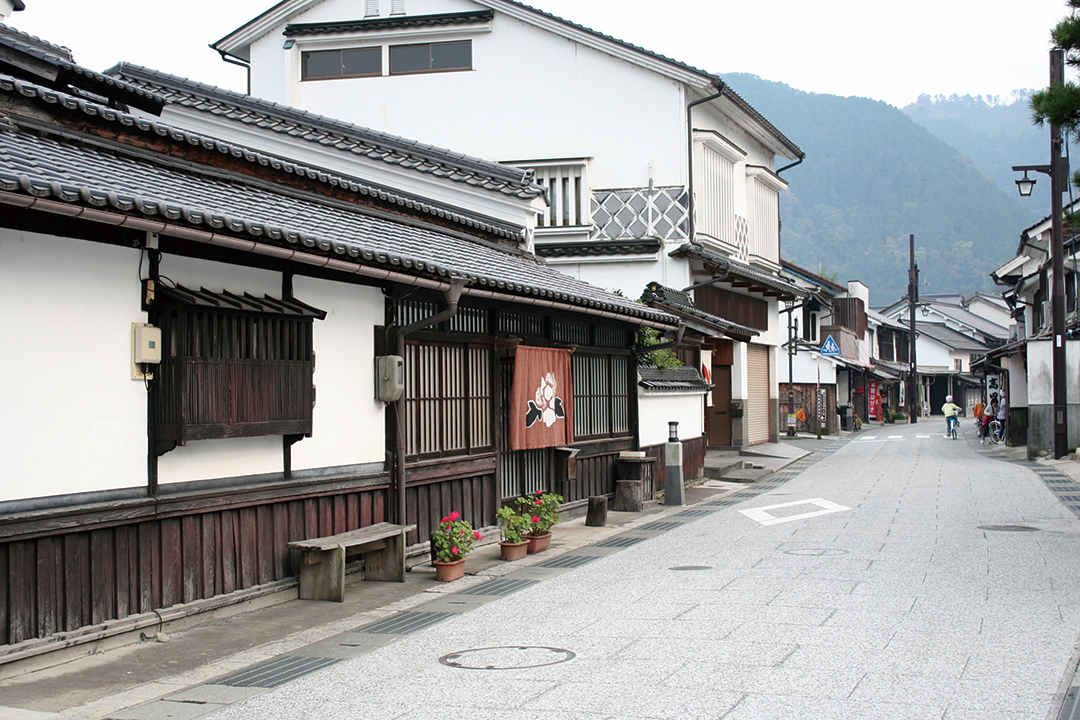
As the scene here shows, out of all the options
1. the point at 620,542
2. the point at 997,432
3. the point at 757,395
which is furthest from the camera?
the point at 997,432

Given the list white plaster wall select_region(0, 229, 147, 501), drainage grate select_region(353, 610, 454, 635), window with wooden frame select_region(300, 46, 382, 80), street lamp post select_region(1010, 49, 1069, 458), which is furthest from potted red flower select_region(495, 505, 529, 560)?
street lamp post select_region(1010, 49, 1069, 458)

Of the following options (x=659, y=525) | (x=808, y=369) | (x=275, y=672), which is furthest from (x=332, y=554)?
(x=808, y=369)

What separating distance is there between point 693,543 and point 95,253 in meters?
8.94

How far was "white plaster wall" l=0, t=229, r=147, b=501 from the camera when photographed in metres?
7.09

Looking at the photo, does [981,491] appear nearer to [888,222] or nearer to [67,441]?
[67,441]

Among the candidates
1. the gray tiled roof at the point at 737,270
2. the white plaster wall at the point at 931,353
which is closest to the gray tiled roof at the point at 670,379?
the gray tiled roof at the point at 737,270

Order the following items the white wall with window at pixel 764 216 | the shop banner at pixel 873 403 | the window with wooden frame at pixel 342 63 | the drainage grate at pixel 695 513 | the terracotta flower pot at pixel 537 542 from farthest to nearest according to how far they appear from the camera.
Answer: the shop banner at pixel 873 403 < the white wall with window at pixel 764 216 < the window with wooden frame at pixel 342 63 < the drainage grate at pixel 695 513 < the terracotta flower pot at pixel 537 542

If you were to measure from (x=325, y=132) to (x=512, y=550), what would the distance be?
8.76 metres

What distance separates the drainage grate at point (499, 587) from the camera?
10.6 metres

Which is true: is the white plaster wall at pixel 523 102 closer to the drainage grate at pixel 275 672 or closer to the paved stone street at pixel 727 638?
the paved stone street at pixel 727 638

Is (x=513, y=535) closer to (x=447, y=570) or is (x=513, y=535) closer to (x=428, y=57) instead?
(x=447, y=570)

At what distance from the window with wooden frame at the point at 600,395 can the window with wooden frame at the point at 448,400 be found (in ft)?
10.1

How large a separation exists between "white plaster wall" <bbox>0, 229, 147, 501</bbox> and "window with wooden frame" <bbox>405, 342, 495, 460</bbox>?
→ 4169 millimetres

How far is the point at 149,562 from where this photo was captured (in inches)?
324
